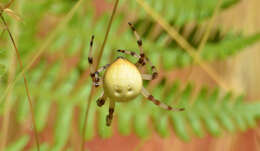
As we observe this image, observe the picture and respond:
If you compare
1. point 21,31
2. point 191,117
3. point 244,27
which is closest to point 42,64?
point 21,31

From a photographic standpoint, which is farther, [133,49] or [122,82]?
[133,49]

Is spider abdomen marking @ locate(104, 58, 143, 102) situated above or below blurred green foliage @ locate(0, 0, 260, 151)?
below

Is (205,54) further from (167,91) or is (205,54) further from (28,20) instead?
(28,20)

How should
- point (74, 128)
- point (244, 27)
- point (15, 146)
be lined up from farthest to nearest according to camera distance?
point (244, 27) < point (74, 128) < point (15, 146)

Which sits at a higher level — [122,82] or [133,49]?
[133,49]

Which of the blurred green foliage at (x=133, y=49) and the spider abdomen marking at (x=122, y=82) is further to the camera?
the blurred green foliage at (x=133, y=49)

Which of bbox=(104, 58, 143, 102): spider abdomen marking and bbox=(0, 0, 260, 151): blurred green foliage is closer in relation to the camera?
bbox=(104, 58, 143, 102): spider abdomen marking

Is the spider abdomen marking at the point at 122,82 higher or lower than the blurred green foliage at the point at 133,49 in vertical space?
lower

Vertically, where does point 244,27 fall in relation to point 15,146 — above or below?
above
